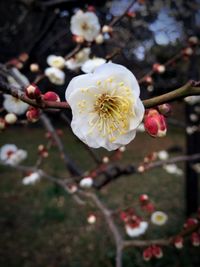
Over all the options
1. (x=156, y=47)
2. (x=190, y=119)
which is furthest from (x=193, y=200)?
(x=156, y=47)

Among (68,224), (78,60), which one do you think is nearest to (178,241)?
(78,60)

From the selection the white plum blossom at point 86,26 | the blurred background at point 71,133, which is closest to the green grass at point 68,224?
the blurred background at point 71,133

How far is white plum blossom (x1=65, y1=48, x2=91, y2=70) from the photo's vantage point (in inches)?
61.5

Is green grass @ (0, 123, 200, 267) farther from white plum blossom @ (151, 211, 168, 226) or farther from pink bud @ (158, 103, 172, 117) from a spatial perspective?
pink bud @ (158, 103, 172, 117)

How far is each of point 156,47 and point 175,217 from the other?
2331mm

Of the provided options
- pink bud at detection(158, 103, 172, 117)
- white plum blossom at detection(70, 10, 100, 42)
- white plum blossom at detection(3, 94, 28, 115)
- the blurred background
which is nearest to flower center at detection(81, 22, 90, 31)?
white plum blossom at detection(70, 10, 100, 42)

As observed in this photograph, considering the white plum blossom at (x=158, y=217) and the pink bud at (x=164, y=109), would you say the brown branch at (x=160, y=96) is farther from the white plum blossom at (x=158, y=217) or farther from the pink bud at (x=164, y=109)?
the white plum blossom at (x=158, y=217)

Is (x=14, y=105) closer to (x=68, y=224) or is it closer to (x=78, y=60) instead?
(x=78, y=60)

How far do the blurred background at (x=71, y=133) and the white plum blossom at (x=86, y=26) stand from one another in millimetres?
235

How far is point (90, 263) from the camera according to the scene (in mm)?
3178

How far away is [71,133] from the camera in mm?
2369

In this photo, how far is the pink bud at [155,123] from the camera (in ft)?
1.76

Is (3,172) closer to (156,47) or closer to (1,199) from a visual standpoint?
(1,199)

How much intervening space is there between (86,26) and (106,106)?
1.11m
